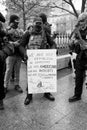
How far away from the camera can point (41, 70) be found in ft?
9.08

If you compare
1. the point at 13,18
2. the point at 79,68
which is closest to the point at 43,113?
the point at 79,68

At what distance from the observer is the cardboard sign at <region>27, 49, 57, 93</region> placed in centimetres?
269

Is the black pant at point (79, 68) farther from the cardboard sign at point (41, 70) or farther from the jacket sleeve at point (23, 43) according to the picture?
the jacket sleeve at point (23, 43)

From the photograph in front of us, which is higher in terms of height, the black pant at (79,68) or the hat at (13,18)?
the hat at (13,18)

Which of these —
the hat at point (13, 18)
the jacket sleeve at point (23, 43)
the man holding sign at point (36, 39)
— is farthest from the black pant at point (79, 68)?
the hat at point (13, 18)

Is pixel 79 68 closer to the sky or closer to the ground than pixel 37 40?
closer to the ground

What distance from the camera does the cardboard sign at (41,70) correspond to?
2.69m

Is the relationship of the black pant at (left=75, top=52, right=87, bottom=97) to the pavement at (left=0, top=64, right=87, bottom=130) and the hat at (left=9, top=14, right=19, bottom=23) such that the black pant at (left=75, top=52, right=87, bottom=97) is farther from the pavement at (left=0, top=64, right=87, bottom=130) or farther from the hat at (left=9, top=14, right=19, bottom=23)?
the hat at (left=9, top=14, right=19, bottom=23)

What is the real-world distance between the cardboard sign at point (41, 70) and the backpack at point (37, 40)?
0.13 meters

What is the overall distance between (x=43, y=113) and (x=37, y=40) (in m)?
1.53

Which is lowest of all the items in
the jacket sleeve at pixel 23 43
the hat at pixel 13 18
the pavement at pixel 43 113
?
the pavement at pixel 43 113

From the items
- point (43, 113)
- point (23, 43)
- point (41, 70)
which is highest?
point (23, 43)

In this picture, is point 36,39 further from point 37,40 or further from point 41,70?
point 41,70

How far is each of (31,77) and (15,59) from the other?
88 centimetres
